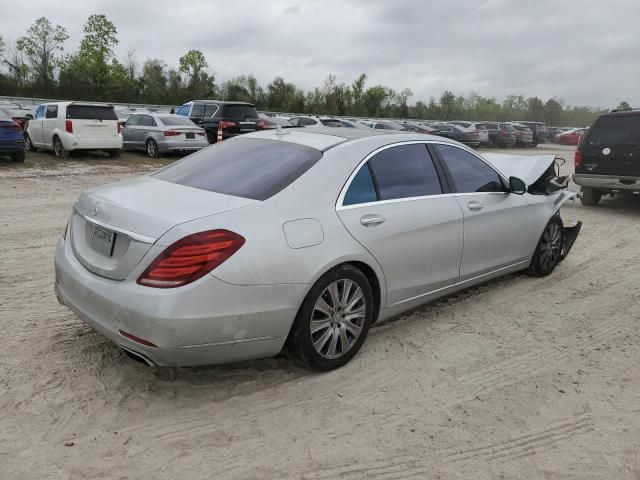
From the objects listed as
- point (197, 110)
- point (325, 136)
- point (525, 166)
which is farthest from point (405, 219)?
point (197, 110)

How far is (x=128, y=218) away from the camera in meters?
3.13

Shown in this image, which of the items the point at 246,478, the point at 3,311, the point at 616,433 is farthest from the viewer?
the point at 3,311

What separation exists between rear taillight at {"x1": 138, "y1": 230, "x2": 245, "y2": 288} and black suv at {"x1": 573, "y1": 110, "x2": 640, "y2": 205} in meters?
8.98

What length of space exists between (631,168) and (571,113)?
3254 inches

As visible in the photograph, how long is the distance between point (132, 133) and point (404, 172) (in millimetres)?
15150

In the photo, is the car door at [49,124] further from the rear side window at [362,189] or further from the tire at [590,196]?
the rear side window at [362,189]

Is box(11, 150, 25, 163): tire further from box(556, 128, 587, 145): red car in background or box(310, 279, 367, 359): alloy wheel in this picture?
box(556, 128, 587, 145): red car in background

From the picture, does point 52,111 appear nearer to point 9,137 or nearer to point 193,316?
point 9,137

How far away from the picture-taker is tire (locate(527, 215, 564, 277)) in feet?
18.5

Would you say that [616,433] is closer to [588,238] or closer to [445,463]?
[445,463]

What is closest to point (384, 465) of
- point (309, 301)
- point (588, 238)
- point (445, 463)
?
point (445, 463)

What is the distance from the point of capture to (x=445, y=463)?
2775mm

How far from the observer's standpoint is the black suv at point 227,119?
18.5 metres

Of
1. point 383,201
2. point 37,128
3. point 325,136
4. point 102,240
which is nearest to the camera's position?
point 102,240
